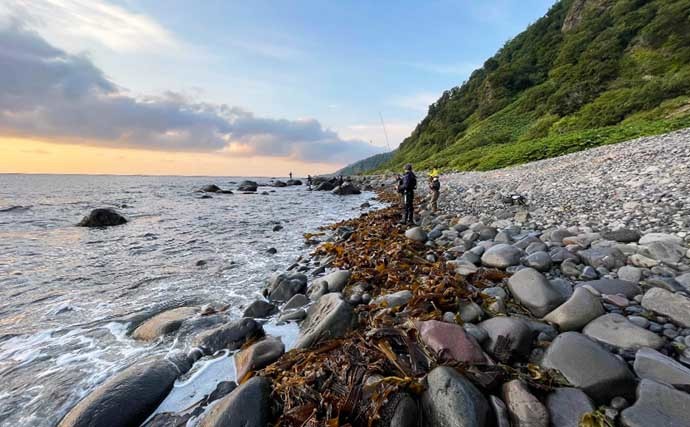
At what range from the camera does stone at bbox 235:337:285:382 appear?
144 inches

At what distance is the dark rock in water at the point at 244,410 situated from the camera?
2672 mm

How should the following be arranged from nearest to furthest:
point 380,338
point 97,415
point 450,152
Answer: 1. point 97,415
2. point 380,338
3. point 450,152

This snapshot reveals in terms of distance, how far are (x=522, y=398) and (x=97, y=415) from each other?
3915 millimetres

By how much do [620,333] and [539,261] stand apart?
87.7 inches

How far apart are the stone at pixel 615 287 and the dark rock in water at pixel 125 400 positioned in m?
5.39

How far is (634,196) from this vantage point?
288 inches

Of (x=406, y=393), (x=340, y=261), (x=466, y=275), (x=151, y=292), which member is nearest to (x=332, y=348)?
(x=406, y=393)

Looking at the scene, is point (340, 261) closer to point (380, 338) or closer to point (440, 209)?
point (380, 338)

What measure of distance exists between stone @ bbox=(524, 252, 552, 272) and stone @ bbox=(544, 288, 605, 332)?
1517 mm

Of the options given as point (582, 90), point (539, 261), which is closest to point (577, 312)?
point (539, 261)

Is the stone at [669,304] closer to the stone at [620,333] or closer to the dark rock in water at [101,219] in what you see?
the stone at [620,333]

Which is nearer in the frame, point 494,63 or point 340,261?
point 340,261

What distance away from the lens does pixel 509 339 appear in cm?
309

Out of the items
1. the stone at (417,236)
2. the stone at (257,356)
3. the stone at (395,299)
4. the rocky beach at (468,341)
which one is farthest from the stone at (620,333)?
the stone at (417,236)
